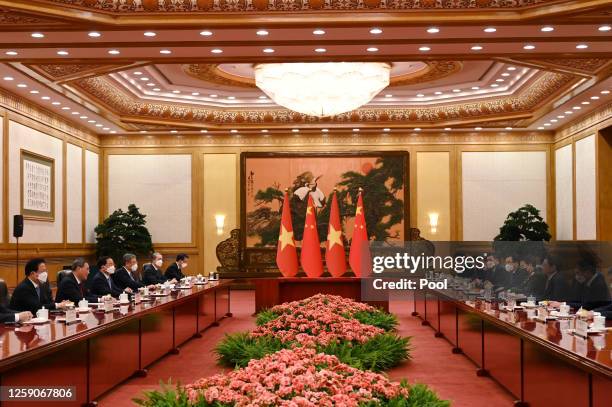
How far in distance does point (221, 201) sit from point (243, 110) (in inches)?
91.6

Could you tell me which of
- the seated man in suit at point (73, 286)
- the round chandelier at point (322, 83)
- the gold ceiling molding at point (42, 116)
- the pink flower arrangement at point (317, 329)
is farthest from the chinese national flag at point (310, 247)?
the gold ceiling molding at point (42, 116)

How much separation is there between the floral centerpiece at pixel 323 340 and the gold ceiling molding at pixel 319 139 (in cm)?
858

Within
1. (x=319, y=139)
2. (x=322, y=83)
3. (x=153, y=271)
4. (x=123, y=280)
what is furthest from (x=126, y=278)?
(x=319, y=139)

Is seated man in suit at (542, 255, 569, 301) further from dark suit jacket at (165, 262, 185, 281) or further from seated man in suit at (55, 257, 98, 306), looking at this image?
dark suit jacket at (165, 262, 185, 281)

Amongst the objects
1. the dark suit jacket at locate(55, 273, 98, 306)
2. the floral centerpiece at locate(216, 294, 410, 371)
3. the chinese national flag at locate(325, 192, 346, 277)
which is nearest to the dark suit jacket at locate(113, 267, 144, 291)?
the dark suit jacket at locate(55, 273, 98, 306)

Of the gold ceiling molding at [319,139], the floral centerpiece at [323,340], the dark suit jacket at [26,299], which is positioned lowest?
the floral centerpiece at [323,340]

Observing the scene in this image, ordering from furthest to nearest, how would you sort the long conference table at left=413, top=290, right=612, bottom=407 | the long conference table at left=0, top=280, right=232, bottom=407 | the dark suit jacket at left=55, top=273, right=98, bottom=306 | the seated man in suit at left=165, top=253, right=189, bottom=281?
1. the seated man in suit at left=165, top=253, right=189, bottom=281
2. the dark suit jacket at left=55, top=273, right=98, bottom=306
3. the long conference table at left=0, top=280, right=232, bottom=407
4. the long conference table at left=413, top=290, right=612, bottom=407

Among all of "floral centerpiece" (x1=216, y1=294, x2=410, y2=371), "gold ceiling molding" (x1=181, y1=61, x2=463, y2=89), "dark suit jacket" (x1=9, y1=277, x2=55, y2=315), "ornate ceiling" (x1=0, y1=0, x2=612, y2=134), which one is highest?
"gold ceiling molding" (x1=181, y1=61, x2=463, y2=89)

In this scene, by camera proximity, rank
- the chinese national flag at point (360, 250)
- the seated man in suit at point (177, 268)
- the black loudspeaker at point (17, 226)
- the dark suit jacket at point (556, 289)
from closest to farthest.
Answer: the dark suit jacket at point (556, 289), the black loudspeaker at point (17, 226), the chinese national flag at point (360, 250), the seated man in suit at point (177, 268)

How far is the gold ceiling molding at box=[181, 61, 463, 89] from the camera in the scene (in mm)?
12757

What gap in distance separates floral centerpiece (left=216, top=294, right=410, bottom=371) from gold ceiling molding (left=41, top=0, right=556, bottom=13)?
11.2ft

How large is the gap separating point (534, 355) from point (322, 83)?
269 inches

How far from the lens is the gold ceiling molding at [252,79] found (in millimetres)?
12757

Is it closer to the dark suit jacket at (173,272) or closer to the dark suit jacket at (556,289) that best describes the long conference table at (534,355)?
the dark suit jacket at (556,289)
